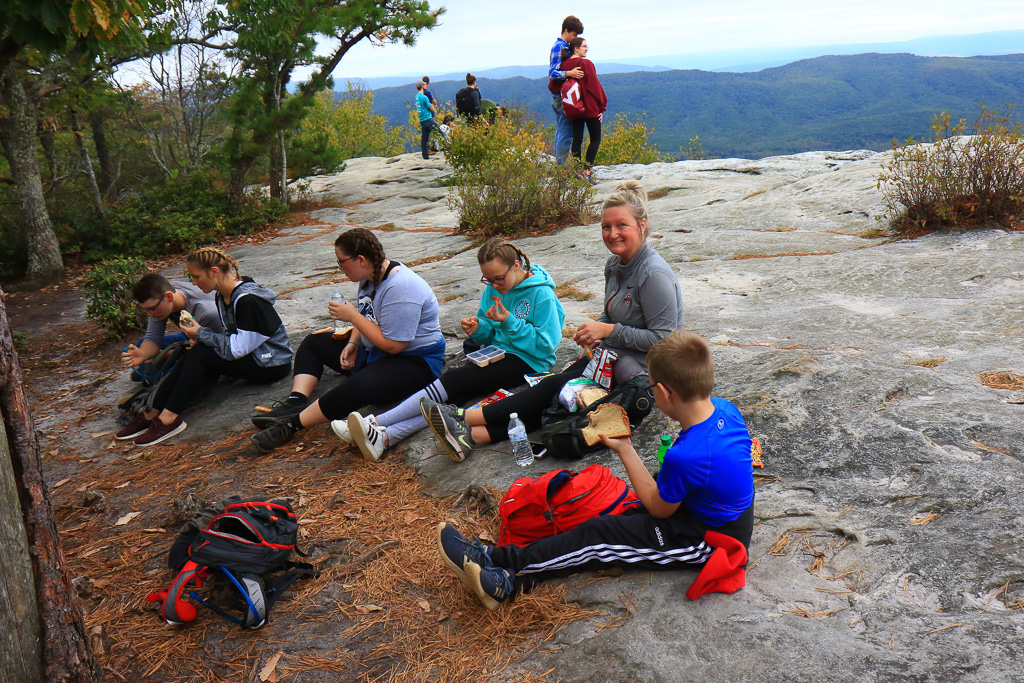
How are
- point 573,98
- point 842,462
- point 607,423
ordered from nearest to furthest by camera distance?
1. point 842,462
2. point 607,423
3. point 573,98

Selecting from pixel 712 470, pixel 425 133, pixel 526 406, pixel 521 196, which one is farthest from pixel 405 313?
pixel 425 133

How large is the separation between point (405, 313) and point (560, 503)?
2.18 meters

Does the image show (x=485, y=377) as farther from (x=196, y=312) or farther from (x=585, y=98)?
(x=585, y=98)

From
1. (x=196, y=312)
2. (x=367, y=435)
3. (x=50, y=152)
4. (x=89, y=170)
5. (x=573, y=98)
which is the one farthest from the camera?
(x=50, y=152)

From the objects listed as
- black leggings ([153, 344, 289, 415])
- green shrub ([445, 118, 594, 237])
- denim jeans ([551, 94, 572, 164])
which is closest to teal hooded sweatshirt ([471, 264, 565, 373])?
black leggings ([153, 344, 289, 415])

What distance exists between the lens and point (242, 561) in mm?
2996

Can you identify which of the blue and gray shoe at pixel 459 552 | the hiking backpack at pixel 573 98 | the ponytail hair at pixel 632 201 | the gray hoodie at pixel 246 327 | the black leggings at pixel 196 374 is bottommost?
the blue and gray shoe at pixel 459 552

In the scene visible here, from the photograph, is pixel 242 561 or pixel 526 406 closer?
pixel 242 561

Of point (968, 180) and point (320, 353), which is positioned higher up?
point (968, 180)

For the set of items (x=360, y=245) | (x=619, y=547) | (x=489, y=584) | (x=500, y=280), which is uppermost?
(x=360, y=245)

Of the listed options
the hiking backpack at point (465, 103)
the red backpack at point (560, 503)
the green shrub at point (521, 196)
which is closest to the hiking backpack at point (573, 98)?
the green shrub at point (521, 196)

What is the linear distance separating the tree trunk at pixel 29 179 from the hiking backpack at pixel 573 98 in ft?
28.7

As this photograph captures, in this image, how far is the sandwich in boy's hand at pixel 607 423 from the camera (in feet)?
11.8

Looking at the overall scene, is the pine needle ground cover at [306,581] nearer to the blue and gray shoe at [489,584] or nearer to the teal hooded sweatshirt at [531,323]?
the blue and gray shoe at [489,584]
